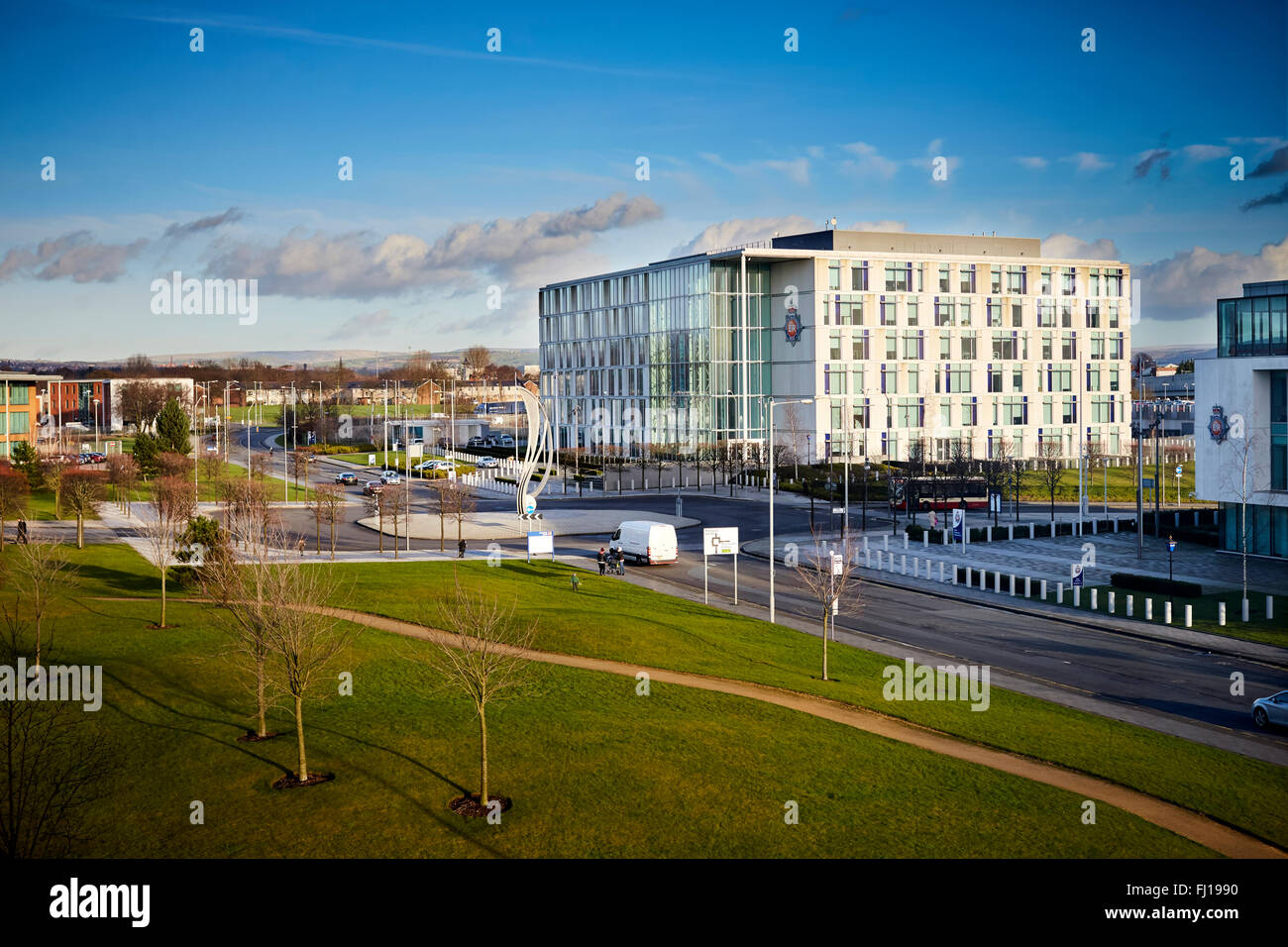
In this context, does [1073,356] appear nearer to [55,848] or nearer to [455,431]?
[455,431]

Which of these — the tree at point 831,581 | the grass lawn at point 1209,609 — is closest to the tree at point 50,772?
the tree at point 831,581

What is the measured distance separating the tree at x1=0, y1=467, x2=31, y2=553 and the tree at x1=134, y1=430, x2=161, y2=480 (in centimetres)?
1762

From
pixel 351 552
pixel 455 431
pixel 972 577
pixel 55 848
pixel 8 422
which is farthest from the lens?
pixel 455 431

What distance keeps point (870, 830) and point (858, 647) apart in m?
16.9

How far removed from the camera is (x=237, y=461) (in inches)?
4213

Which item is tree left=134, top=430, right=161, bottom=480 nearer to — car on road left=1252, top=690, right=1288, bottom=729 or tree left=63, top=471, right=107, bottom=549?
tree left=63, top=471, right=107, bottom=549

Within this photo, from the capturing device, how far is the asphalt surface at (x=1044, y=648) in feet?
97.2

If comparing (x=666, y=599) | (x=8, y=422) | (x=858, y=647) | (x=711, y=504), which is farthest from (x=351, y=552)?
(x=8, y=422)

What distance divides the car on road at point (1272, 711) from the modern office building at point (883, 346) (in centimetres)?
7621

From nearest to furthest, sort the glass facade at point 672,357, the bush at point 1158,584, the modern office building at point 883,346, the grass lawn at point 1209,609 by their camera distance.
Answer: the grass lawn at point 1209,609 < the bush at point 1158,584 < the modern office building at point 883,346 < the glass facade at point 672,357

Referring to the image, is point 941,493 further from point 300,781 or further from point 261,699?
point 300,781

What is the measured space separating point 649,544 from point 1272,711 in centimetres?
3107

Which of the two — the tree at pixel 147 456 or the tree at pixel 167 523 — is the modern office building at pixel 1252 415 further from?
the tree at pixel 147 456

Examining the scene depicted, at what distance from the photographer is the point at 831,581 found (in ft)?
107
